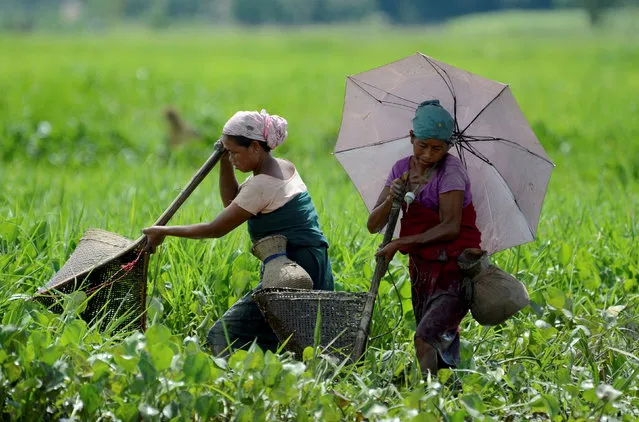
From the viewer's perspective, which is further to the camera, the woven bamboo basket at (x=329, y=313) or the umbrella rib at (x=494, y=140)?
the umbrella rib at (x=494, y=140)

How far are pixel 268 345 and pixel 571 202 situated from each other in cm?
359

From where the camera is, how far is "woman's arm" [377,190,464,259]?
3.82 meters

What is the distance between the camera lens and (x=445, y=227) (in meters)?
3.82

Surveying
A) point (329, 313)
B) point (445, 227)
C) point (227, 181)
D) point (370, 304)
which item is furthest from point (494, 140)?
point (227, 181)

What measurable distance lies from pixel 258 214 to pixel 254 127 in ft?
1.13

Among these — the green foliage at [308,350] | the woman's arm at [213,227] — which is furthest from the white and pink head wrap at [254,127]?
the green foliage at [308,350]

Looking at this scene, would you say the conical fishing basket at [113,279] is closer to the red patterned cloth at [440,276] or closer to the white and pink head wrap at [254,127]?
the white and pink head wrap at [254,127]

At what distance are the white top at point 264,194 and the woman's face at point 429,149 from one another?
1.80ft

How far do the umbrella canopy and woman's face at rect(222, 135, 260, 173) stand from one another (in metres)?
0.48

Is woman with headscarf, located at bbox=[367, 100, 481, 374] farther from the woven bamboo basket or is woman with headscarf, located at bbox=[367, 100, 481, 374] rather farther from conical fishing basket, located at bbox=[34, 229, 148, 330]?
conical fishing basket, located at bbox=[34, 229, 148, 330]

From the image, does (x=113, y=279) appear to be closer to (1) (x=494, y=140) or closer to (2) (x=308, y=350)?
(2) (x=308, y=350)

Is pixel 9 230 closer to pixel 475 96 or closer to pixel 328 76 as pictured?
pixel 475 96

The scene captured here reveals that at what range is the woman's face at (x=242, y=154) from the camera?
4090 millimetres

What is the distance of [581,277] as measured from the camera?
5.30 meters
